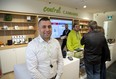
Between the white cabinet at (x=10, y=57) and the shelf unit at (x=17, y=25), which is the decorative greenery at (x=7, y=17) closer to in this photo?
the shelf unit at (x=17, y=25)

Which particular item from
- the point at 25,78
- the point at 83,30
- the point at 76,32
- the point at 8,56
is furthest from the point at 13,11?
the point at 83,30

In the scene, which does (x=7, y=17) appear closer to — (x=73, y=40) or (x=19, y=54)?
(x=19, y=54)

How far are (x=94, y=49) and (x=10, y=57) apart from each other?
107 inches

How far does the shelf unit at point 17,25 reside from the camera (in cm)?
354

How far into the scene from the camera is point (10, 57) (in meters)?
3.37

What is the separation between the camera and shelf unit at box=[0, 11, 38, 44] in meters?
3.54

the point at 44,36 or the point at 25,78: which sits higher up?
the point at 44,36

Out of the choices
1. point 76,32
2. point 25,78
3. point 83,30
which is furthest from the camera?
point 83,30

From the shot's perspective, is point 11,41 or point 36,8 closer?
point 11,41

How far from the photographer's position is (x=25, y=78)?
1642mm

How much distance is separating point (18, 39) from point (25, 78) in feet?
8.29

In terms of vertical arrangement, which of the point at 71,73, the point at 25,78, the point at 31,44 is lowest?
the point at 71,73

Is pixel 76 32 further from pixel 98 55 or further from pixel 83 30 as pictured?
pixel 83 30


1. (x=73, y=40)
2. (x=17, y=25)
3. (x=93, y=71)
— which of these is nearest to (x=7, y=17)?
(x=17, y=25)
